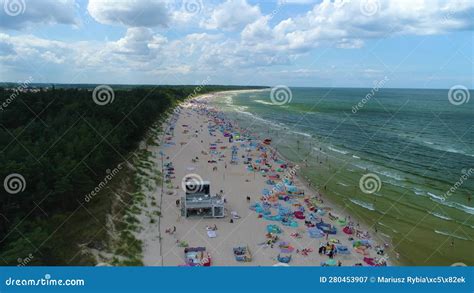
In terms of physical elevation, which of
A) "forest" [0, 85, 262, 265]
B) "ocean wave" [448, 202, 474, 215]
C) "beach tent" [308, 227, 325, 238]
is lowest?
"ocean wave" [448, 202, 474, 215]

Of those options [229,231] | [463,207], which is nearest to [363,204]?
[463,207]

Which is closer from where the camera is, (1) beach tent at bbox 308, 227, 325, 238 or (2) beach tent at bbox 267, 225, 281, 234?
(1) beach tent at bbox 308, 227, 325, 238

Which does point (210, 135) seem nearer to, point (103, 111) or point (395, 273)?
point (103, 111)

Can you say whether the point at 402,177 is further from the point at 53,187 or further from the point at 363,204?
the point at 53,187

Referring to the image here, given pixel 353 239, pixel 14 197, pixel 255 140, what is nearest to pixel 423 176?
pixel 353 239

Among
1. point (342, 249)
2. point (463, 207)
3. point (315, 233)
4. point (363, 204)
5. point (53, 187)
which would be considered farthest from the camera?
point (463, 207)

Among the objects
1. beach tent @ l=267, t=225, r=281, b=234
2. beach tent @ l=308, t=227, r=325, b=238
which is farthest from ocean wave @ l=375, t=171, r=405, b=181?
beach tent @ l=267, t=225, r=281, b=234

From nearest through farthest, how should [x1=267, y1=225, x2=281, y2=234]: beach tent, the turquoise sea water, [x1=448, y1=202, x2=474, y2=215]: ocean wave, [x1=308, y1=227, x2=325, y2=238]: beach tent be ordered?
[x1=308, y1=227, x2=325, y2=238]: beach tent < [x1=267, y1=225, x2=281, y2=234]: beach tent < the turquoise sea water < [x1=448, y1=202, x2=474, y2=215]: ocean wave

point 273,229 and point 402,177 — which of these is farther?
point 402,177

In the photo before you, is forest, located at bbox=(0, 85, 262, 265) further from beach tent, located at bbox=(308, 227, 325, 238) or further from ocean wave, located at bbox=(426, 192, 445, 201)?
ocean wave, located at bbox=(426, 192, 445, 201)

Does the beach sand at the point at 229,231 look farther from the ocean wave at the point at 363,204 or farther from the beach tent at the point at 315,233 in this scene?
the ocean wave at the point at 363,204

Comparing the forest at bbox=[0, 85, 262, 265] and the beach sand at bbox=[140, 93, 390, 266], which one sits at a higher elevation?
the forest at bbox=[0, 85, 262, 265]
